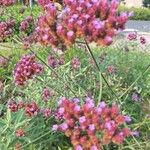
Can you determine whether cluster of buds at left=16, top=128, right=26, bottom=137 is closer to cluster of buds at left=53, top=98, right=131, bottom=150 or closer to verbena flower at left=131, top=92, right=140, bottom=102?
cluster of buds at left=53, top=98, right=131, bottom=150

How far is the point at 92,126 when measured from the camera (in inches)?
107

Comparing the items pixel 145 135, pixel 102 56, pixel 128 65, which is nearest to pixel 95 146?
pixel 145 135

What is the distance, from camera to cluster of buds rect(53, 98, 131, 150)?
273cm

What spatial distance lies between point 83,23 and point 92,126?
69cm

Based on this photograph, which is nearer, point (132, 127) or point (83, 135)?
point (83, 135)

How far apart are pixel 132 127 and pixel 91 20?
1302 mm

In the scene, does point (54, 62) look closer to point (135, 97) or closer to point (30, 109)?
point (135, 97)

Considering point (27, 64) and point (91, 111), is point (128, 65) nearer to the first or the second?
point (27, 64)

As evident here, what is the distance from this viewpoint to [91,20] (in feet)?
10.4

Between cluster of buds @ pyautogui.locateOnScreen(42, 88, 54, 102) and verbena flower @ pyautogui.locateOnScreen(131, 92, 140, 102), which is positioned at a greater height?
cluster of buds @ pyautogui.locateOnScreen(42, 88, 54, 102)

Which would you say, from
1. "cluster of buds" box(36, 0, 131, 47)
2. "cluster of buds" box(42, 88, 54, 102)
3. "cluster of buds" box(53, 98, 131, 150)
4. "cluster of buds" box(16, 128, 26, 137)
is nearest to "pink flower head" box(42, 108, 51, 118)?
"cluster of buds" box(42, 88, 54, 102)

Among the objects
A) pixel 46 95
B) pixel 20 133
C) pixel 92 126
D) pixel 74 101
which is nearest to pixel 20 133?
pixel 20 133

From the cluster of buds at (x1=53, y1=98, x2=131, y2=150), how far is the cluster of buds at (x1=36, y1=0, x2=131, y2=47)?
45cm

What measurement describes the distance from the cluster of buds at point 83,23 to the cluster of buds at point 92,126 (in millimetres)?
447
